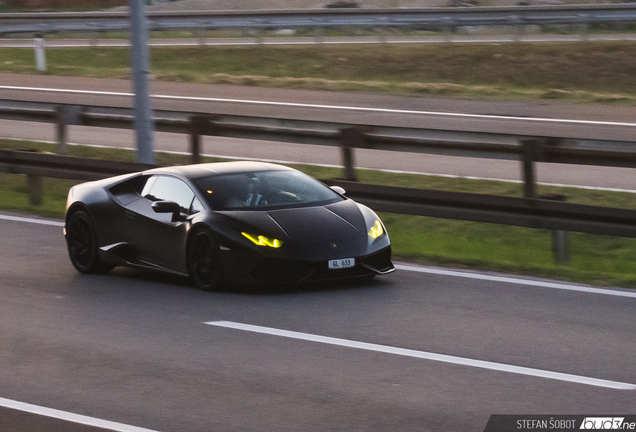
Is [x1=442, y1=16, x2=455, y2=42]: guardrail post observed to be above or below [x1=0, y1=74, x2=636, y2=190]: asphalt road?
above

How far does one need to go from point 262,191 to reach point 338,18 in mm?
18863

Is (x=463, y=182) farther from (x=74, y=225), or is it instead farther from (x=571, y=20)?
(x=571, y=20)

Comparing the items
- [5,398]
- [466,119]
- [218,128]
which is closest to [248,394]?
[5,398]

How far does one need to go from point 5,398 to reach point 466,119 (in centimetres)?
1530

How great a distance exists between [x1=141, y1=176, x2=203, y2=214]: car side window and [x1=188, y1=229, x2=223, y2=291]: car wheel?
13.1 inches

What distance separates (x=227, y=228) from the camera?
32.5ft

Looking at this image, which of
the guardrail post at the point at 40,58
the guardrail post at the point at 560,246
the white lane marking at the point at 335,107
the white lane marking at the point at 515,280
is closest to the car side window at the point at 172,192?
the white lane marking at the point at 515,280

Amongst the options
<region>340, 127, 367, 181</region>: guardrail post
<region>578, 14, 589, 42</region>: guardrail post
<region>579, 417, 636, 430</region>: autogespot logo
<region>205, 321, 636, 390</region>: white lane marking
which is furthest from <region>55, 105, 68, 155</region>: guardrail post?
<region>578, 14, 589, 42</region>: guardrail post

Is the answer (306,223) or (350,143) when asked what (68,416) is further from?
(350,143)

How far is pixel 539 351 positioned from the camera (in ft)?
25.4

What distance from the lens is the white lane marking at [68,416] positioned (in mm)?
6156

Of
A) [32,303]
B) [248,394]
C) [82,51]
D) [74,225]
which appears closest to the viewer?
[248,394]

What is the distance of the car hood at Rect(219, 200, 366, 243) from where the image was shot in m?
9.83

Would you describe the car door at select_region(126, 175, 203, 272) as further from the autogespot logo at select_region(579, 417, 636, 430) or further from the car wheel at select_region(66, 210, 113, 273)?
the autogespot logo at select_region(579, 417, 636, 430)
